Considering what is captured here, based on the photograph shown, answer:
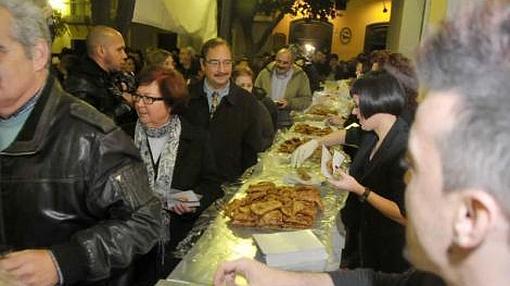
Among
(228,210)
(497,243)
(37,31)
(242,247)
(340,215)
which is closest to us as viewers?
(497,243)

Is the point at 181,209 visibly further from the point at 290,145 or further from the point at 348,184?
the point at 290,145

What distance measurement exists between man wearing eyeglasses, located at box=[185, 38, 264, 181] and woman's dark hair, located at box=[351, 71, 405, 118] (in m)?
1.15

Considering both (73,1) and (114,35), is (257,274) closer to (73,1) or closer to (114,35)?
(114,35)

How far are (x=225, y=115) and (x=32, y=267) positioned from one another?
7.13ft

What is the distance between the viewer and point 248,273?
1.31 m

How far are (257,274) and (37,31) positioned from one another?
0.86 m

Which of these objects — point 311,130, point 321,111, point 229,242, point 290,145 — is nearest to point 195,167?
point 229,242

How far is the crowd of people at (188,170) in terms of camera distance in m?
0.64

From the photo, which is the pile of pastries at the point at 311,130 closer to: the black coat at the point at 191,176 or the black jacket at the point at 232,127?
the black jacket at the point at 232,127

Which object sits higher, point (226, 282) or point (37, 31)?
point (37, 31)

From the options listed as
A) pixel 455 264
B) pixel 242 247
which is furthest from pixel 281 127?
pixel 455 264

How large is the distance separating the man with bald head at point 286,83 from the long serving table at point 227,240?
3014 millimetres

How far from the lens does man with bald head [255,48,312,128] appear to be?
561 cm

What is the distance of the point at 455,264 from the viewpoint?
704 mm
